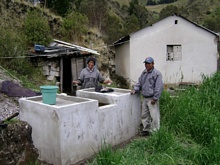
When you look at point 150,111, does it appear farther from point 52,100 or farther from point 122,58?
point 122,58

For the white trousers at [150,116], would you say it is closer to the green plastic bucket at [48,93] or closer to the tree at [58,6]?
the green plastic bucket at [48,93]

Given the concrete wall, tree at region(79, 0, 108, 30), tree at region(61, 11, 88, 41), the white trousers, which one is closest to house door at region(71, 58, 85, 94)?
tree at region(61, 11, 88, 41)

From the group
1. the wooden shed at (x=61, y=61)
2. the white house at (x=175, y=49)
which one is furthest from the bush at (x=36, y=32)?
the white house at (x=175, y=49)

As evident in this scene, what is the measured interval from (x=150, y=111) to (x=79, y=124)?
190 centimetres

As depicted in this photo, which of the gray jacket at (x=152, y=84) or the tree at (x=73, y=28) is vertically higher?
the tree at (x=73, y=28)

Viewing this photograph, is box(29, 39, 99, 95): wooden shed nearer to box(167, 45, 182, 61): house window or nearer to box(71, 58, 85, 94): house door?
box(71, 58, 85, 94): house door

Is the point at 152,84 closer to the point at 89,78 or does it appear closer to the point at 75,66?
the point at 89,78

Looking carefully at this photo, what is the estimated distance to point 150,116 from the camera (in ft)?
19.3

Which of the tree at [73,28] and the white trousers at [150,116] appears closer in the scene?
the white trousers at [150,116]

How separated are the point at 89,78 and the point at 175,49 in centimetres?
1219

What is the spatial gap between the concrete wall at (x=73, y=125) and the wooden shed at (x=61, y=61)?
671cm

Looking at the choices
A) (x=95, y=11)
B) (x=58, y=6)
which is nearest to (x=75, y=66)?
(x=58, y=6)

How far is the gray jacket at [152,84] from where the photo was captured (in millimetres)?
5504

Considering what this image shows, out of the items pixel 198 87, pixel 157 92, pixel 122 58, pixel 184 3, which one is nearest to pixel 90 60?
pixel 157 92
